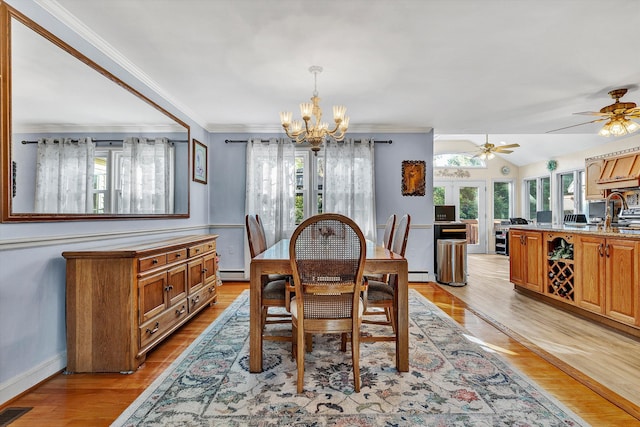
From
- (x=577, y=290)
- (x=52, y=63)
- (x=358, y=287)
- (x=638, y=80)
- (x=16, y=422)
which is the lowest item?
(x=16, y=422)

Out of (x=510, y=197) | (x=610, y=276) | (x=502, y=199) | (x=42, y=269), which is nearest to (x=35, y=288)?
(x=42, y=269)

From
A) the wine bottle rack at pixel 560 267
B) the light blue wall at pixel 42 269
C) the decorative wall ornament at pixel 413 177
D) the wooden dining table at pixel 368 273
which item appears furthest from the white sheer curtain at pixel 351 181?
the wooden dining table at pixel 368 273

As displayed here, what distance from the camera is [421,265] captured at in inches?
207

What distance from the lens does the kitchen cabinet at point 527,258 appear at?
12.8 ft

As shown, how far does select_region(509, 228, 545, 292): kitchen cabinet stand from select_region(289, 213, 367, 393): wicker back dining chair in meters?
3.05

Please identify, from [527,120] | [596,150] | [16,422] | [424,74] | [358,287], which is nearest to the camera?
[16,422]

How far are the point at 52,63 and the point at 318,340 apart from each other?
2.75 meters

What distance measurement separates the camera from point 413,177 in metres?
5.22

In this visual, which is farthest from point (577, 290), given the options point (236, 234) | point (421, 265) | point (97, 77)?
point (97, 77)

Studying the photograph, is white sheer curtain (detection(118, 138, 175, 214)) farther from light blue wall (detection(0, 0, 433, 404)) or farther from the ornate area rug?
the ornate area rug

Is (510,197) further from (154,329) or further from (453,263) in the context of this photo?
(154,329)

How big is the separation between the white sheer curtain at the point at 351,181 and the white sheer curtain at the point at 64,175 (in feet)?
10.6

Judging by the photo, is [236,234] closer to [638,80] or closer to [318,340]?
[318,340]

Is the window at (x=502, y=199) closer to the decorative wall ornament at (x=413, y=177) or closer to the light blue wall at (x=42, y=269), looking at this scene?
the decorative wall ornament at (x=413, y=177)
